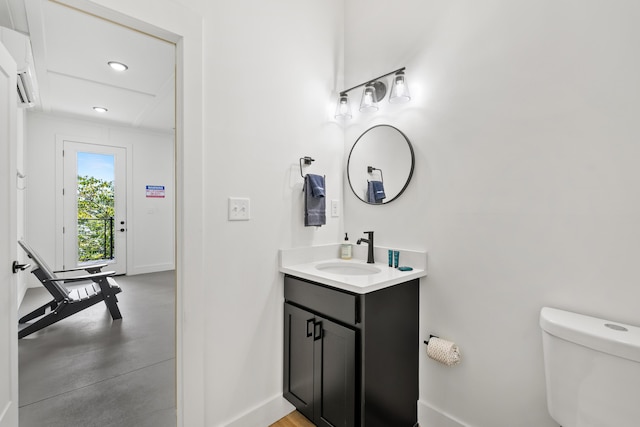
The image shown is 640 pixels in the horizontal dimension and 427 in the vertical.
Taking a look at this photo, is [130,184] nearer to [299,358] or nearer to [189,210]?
[189,210]

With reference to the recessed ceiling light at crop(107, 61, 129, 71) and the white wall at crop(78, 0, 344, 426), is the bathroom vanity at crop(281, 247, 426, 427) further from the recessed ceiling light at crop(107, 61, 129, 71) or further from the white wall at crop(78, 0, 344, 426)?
the recessed ceiling light at crop(107, 61, 129, 71)

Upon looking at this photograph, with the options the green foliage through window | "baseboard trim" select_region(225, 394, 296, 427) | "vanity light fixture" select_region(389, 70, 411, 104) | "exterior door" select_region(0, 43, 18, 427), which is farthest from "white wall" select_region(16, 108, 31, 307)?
"vanity light fixture" select_region(389, 70, 411, 104)

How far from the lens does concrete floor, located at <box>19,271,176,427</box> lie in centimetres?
177

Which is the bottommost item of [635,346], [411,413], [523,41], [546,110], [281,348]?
[411,413]

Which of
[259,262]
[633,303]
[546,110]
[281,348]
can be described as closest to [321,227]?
[259,262]

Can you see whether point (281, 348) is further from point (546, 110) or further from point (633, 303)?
point (546, 110)

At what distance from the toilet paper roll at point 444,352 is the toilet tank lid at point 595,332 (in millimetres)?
472

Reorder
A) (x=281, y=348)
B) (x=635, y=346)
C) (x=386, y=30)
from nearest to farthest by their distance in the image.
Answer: (x=635, y=346) → (x=281, y=348) → (x=386, y=30)

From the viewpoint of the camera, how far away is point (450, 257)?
1584 mm

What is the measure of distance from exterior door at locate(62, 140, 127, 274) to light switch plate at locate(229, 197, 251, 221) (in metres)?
4.59

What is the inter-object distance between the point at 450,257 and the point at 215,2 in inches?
71.4

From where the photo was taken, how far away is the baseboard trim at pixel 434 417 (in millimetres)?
1559

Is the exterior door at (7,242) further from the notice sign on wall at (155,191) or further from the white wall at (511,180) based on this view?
the notice sign on wall at (155,191)

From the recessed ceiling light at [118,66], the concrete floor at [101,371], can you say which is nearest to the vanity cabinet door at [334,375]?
the concrete floor at [101,371]
